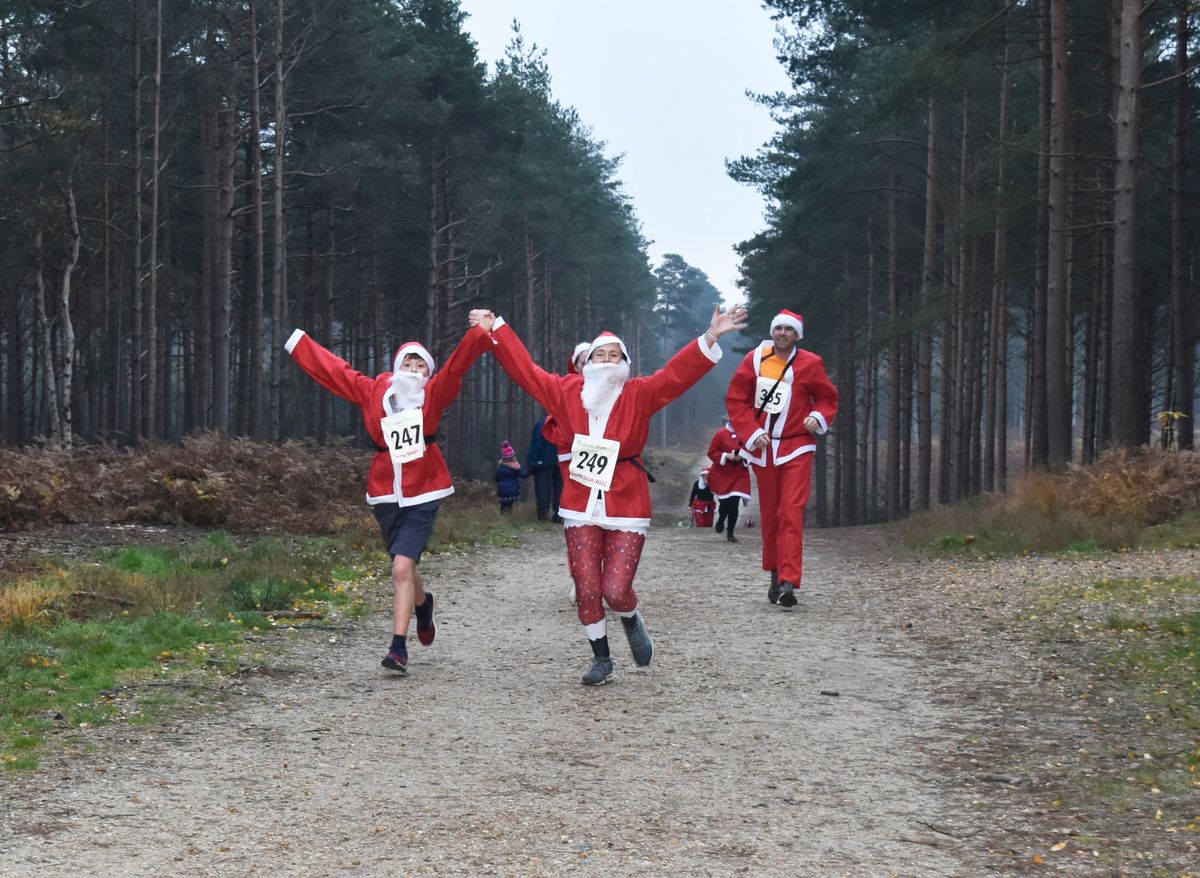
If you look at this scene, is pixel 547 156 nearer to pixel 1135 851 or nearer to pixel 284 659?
pixel 284 659

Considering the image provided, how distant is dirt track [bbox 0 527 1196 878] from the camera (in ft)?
15.7

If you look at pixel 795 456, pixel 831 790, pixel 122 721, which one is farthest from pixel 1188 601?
pixel 122 721

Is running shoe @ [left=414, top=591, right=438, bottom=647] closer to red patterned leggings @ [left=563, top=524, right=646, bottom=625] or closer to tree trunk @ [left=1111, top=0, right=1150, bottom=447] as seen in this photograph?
red patterned leggings @ [left=563, top=524, right=646, bottom=625]

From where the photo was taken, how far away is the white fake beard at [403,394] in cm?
870

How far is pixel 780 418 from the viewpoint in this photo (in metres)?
11.9

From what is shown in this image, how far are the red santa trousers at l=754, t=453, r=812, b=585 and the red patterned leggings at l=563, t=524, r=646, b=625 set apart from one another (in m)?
3.31

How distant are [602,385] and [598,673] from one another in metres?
1.69

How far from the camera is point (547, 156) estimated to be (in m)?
58.2

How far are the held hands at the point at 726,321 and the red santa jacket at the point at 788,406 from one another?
360 centimetres

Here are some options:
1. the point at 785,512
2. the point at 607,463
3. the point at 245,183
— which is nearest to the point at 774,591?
the point at 785,512

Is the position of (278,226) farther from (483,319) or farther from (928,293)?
(483,319)

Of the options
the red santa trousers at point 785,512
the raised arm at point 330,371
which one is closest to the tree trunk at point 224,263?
the red santa trousers at point 785,512

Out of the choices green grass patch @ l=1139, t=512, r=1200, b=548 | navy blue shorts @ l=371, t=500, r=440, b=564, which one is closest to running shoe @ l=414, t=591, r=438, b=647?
navy blue shorts @ l=371, t=500, r=440, b=564

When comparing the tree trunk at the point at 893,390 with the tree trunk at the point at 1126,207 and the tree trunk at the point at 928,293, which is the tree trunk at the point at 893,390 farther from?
the tree trunk at the point at 1126,207
